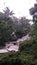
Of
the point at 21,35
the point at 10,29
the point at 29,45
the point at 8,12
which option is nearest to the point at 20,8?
the point at 8,12

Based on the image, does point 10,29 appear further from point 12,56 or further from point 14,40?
point 12,56

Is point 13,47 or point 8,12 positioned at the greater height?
point 8,12

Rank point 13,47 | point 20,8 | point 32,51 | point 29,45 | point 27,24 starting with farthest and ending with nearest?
point 20,8 < point 27,24 < point 13,47 < point 29,45 < point 32,51

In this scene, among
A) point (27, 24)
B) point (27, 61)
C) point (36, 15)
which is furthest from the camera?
point (27, 24)

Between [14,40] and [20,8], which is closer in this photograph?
[14,40]

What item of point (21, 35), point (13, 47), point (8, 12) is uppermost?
point (8, 12)

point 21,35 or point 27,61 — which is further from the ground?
point 21,35

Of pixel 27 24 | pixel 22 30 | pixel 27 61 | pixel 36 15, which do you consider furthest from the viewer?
pixel 27 24

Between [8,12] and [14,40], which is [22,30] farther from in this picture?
[8,12]

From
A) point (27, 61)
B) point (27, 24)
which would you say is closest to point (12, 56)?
point (27, 61)
